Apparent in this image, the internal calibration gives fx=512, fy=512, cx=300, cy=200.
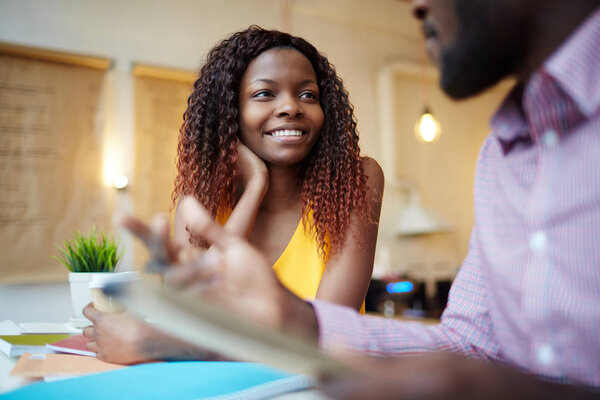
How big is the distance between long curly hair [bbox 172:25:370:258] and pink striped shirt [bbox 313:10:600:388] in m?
0.69

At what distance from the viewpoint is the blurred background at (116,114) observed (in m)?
3.20

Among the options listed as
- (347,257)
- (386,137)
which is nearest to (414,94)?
(386,137)

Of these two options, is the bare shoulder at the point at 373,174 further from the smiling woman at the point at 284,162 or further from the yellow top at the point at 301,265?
the yellow top at the point at 301,265

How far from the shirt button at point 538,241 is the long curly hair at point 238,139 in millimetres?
833

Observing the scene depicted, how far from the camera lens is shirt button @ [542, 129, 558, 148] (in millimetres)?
642

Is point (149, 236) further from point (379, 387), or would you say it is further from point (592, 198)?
point (592, 198)

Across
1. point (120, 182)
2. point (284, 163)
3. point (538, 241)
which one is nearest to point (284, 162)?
point (284, 163)

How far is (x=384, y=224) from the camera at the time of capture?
4.88m

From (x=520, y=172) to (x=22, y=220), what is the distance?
319 centimetres

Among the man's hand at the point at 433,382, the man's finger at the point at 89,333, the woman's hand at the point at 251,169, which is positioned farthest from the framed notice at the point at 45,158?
the man's hand at the point at 433,382

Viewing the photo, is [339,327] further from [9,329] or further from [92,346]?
[9,329]

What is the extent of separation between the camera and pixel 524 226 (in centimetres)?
68

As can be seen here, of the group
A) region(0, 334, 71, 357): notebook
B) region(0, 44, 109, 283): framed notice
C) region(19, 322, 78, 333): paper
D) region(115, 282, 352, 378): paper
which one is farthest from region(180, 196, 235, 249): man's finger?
region(0, 44, 109, 283): framed notice

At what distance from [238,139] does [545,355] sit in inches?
45.7
